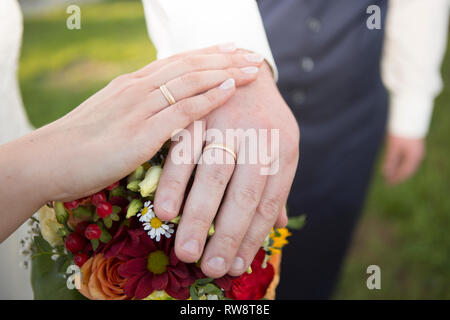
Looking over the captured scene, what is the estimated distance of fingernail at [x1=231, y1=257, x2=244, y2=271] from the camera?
2.62ft

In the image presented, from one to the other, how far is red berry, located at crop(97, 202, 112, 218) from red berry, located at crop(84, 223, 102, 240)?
2cm

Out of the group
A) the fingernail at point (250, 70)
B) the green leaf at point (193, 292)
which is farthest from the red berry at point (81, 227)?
the fingernail at point (250, 70)

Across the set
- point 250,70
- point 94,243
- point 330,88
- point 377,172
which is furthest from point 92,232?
point 377,172

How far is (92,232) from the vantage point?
0.73 metres

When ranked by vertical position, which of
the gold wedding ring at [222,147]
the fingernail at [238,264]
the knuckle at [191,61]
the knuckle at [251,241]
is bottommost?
the fingernail at [238,264]

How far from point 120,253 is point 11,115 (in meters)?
0.73

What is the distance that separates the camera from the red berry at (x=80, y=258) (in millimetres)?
758

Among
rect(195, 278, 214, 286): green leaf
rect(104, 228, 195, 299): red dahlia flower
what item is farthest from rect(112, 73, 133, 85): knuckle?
rect(195, 278, 214, 286): green leaf

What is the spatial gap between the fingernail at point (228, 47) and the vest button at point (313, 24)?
655 millimetres

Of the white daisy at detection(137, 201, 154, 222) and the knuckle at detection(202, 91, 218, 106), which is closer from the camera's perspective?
the white daisy at detection(137, 201, 154, 222)

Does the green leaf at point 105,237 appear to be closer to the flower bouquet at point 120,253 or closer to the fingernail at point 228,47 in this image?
the flower bouquet at point 120,253

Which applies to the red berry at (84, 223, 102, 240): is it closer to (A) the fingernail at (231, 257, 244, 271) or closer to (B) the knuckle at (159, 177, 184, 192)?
(B) the knuckle at (159, 177, 184, 192)
